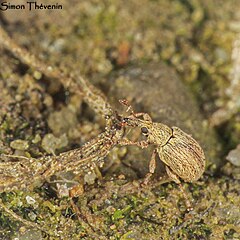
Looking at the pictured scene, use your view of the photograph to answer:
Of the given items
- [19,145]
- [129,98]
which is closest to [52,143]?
[19,145]

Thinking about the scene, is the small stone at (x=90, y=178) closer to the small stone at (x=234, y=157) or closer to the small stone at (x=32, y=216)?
the small stone at (x=32, y=216)

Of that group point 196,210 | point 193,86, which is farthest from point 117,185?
point 193,86

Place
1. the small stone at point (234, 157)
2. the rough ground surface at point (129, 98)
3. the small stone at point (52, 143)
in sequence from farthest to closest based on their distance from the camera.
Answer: the small stone at point (234, 157) → the small stone at point (52, 143) → the rough ground surface at point (129, 98)

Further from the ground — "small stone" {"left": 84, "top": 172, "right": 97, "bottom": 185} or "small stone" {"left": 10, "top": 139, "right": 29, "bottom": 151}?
"small stone" {"left": 10, "top": 139, "right": 29, "bottom": 151}

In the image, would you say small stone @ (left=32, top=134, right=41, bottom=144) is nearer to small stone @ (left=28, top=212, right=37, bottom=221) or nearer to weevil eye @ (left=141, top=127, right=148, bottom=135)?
small stone @ (left=28, top=212, right=37, bottom=221)

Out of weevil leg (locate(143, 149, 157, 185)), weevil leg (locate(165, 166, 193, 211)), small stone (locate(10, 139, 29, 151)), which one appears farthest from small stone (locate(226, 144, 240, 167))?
small stone (locate(10, 139, 29, 151))

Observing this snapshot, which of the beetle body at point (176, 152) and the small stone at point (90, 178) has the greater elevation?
the beetle body at point (176, 152)

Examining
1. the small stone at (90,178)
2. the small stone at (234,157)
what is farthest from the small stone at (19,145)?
the small stone at (234,157)

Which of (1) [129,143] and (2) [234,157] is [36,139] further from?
(2) [234,157]
